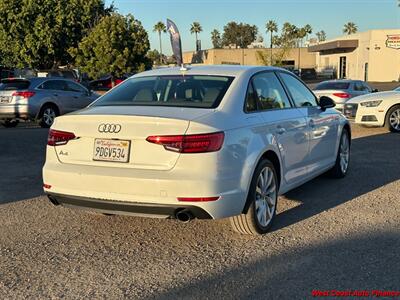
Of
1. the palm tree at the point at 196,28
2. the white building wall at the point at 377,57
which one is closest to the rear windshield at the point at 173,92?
the white building wall at the point at 377,57

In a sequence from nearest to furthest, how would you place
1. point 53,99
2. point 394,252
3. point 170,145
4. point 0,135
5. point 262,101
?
point 170,145, point 394,252, point 262,101, point 0,135, point 53,99

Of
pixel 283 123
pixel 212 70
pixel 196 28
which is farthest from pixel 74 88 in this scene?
pixel 196 28

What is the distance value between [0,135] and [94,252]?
963 cm

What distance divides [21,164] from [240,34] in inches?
5492

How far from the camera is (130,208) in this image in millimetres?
4516

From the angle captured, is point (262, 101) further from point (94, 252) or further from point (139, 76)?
point (94, 252)

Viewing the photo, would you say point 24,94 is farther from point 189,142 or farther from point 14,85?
point 189,142

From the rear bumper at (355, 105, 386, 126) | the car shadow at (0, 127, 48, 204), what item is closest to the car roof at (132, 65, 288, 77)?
the car shadow at (0, 127, 48, 204)

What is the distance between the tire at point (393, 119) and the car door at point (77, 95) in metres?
9.32

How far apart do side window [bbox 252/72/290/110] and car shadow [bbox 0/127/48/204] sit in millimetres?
3228

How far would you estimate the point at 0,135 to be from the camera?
13320 mm

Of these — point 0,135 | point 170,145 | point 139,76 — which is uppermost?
point 139,76

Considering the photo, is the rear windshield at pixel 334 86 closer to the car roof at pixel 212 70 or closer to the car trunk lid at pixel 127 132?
the car roof at pixel 212 70

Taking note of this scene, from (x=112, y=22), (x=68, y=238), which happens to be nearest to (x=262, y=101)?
(x=68, y=238)
